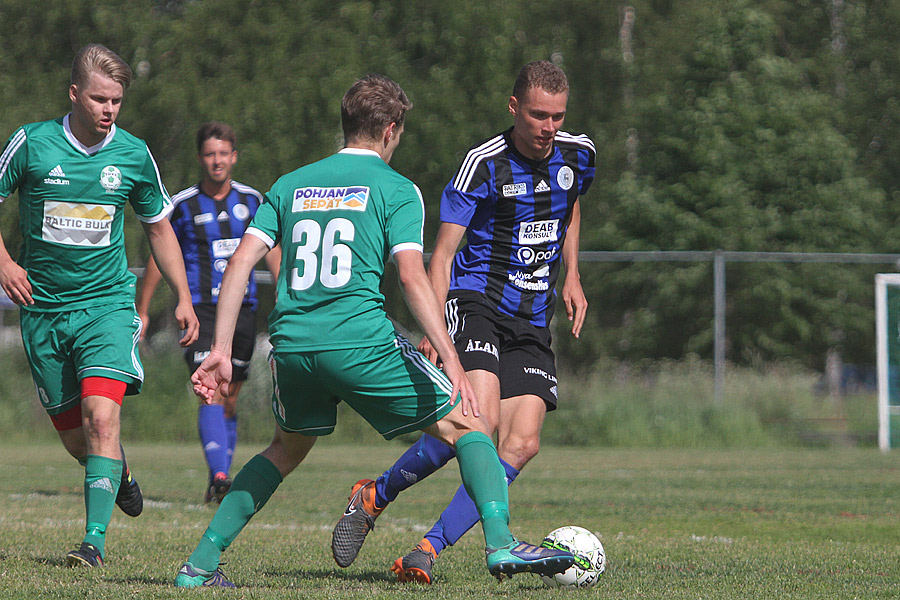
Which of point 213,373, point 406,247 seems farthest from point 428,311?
point 213,373

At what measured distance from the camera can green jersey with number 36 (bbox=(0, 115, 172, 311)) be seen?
5.59 m

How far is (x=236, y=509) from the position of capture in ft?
15.5

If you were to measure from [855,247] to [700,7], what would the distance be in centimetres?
1097

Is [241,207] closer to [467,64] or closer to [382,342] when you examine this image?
[382,342]

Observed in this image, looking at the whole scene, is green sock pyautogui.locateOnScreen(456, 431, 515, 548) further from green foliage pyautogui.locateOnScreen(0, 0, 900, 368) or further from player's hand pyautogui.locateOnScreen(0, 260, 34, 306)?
green foliage pyautogui.locateOnScreen(0, 0, 900, 368)

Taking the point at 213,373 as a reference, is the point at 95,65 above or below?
above

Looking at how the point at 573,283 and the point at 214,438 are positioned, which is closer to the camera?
the point at 573,283

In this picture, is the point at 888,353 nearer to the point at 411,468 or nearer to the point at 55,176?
the point at 411,468

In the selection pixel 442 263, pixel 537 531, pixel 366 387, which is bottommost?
pixel 537 531

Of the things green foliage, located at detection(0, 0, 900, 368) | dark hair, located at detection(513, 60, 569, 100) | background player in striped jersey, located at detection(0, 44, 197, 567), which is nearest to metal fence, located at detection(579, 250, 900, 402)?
green foliage, located at detection(0, 0, 900, 368)

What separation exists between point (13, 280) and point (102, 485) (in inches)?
38.9

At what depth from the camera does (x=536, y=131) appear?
554cm

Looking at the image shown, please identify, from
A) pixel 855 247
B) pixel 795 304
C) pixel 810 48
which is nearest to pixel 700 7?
pixel 810 48

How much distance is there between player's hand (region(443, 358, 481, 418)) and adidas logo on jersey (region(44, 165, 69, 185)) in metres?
2.22
